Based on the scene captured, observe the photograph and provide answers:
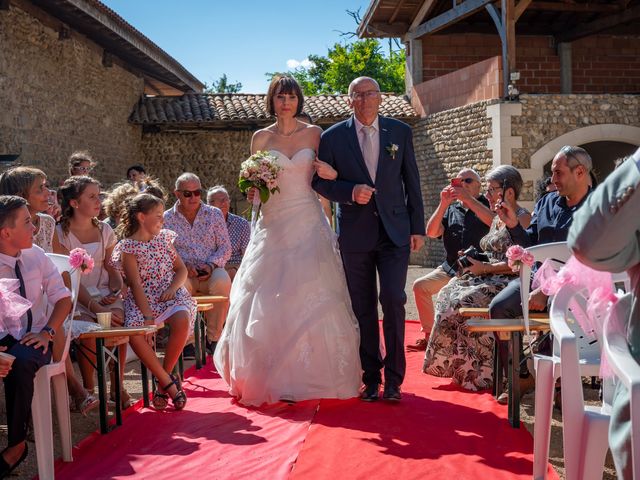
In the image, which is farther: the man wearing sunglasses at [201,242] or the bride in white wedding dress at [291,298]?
the man wearing sunglasses at [201,242]

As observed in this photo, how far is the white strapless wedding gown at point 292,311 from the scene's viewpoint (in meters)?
5.35

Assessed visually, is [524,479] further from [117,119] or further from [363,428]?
[117,119]

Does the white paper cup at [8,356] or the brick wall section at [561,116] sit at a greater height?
the brick wall section at [561,116]

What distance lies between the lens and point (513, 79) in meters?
16.3

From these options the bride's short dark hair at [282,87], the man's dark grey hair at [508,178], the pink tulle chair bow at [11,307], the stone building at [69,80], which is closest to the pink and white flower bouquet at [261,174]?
the bride's short dark hair at [282,87]

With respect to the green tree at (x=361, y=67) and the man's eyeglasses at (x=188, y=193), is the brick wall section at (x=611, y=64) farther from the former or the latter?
the green tree at (x=361, y=67)

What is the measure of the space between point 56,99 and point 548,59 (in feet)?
39.3

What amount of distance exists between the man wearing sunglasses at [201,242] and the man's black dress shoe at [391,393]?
2.68 metres

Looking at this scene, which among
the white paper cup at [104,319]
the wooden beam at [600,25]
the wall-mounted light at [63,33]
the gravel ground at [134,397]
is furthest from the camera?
the wooden beam at [600,25]

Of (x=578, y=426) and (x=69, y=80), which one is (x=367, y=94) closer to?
(x=578, y=426)

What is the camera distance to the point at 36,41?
14.0 meters

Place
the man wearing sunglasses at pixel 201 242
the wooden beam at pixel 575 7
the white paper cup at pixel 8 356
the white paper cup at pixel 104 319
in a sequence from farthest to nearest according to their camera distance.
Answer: the wooden beam at pixel 575 7, the man wearing sunglasses at pixel 201 242, the white paper cup at pixel 104 319, the white paper cup at pixel 8 356

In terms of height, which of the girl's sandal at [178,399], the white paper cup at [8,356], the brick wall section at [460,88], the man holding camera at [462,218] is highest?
the brick wall section at [460,88]

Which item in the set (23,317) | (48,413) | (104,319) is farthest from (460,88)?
(48,413)
